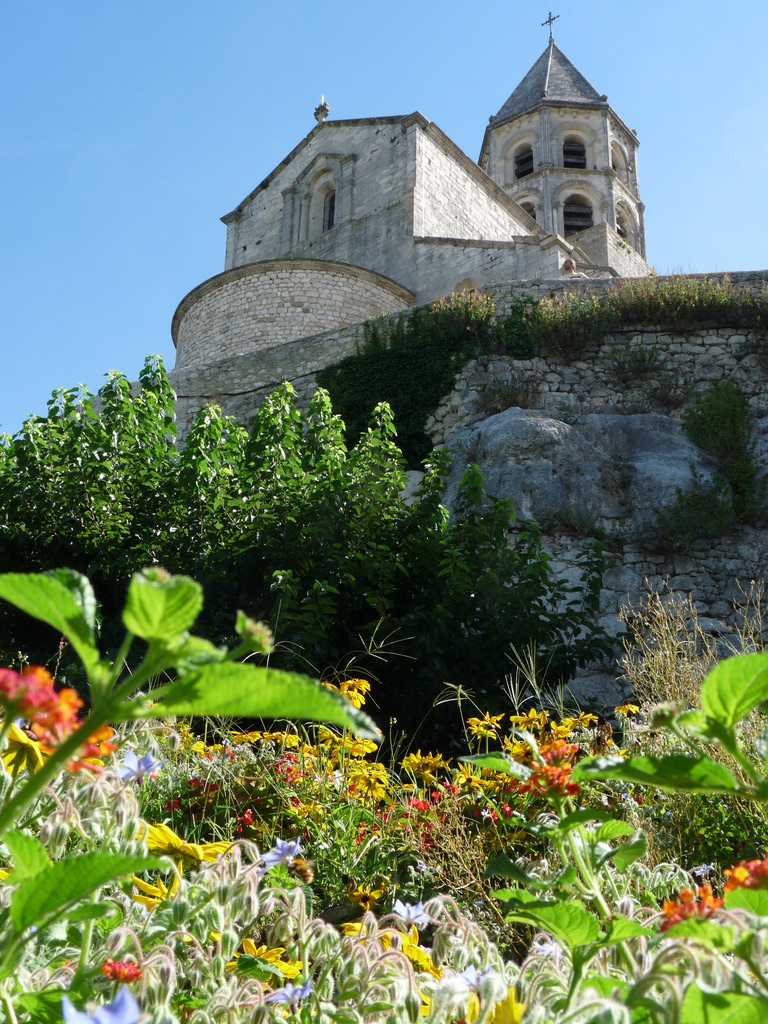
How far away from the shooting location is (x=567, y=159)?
31141 millimetres

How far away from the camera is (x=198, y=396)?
14.0 m

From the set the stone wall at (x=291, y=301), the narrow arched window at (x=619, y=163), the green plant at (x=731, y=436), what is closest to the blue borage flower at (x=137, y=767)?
the green plant at (x=731, y=436)

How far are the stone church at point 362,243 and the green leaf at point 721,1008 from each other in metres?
13.4

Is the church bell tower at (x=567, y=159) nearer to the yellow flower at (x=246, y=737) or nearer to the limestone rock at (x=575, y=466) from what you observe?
the limestone rock at (x=575, y=466)

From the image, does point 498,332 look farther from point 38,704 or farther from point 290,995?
point 38,704

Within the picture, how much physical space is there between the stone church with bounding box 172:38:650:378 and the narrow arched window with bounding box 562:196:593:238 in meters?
0.79

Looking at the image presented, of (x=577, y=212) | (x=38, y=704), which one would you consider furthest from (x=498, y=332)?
(x=577, y=212)

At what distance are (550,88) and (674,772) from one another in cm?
3505

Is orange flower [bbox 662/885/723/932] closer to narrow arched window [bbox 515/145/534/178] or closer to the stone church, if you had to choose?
the stone church

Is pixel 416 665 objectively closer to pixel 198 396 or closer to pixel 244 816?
pixel 244 816

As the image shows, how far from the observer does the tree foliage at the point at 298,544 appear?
625cm

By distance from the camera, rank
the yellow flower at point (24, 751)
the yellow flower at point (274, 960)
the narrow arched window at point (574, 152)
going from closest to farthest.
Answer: the yellow flower at point (24, 751) → the yellow flower at point (274, 960) → the narrow arched window at point (574, 152)

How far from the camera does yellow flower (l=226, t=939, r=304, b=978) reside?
5.85 ft

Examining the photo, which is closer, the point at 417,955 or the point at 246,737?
the point at 417,955
